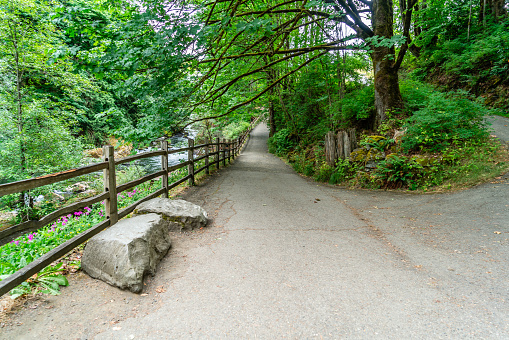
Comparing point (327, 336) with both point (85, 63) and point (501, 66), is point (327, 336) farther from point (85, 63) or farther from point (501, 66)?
point (501, 66)

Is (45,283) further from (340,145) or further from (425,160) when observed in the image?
(340,145)

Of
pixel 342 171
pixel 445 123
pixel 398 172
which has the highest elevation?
pixel 445 123

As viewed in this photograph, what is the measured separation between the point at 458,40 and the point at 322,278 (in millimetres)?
16403

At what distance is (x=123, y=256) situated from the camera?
269 centimetres

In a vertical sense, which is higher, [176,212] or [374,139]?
[374,139]

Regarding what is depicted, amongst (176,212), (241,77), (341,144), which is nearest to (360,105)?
(341,144)

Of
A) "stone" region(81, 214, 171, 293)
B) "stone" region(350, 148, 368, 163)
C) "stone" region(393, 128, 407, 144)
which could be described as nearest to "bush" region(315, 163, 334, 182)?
"stone" region(350, 148, 368, 163)

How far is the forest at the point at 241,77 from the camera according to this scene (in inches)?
210

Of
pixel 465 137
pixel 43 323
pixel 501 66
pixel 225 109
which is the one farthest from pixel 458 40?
pixel 43 323

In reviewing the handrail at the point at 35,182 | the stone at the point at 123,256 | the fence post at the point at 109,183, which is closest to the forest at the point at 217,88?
the stone at the point at 123,256

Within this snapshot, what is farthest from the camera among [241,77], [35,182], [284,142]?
[284,142]

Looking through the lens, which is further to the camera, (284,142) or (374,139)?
(284,142)

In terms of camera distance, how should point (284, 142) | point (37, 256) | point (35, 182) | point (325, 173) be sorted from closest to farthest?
point (35, 182) → point (37, 256) → point (325, 173) → point (284, 142)

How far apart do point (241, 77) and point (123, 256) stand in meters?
6.65
